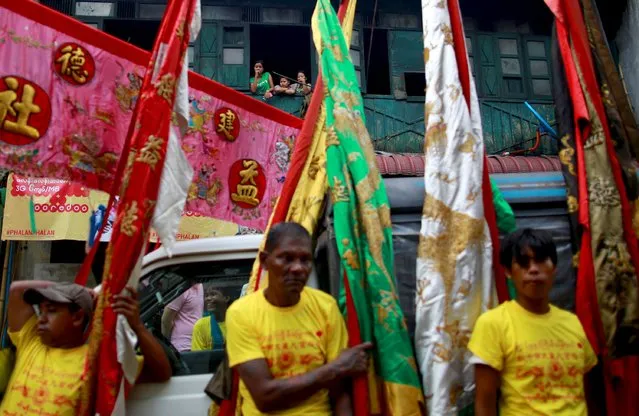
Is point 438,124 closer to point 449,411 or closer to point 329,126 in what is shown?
point 329,126

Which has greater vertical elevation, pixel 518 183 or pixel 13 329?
pixel 518 183

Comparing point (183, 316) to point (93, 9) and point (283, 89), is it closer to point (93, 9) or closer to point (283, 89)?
point (283, 89)

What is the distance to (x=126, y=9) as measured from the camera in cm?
898

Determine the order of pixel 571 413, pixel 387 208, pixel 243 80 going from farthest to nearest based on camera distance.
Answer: pixel 243 80
pixel 387 208
pixel 571 413

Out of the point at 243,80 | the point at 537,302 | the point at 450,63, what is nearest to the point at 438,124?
the point at 450,63

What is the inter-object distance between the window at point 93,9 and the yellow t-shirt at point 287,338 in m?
8.29

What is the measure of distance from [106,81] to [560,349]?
9.59 feet

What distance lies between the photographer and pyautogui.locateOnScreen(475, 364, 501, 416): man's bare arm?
6.31ft

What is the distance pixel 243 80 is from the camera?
29.3ft

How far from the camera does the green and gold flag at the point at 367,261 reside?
2131 millimetres

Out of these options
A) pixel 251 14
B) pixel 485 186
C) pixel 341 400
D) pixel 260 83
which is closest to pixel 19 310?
pixel 341 400

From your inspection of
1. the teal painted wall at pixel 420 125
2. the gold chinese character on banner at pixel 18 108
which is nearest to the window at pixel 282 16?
the teal painted wall at pixel 420 125

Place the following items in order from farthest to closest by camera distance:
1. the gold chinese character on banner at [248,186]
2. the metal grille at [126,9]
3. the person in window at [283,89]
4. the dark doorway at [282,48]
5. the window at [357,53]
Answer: the dark doorway at [282,48] → the window at [357,53] → the metal grille at [126,9] → the person in window at [283,89] → the gold chinese character on banner at [248,186]

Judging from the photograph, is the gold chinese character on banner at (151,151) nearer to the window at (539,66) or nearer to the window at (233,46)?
the window at (233,46)
